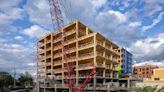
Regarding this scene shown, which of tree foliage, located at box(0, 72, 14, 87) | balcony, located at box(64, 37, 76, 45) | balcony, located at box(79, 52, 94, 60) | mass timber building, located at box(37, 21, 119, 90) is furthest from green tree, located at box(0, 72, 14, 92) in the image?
balcony, located at box(79, 52, 94, 60)

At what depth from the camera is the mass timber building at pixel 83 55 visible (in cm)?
9394

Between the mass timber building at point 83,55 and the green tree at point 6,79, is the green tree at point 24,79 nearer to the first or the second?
the green tree at point 6,79

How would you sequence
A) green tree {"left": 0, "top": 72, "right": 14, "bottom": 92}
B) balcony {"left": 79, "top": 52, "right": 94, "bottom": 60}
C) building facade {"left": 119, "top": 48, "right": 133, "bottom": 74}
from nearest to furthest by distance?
1. balcony {"left": 79, "top": 52, "right": 94, "bottom": 60}
2. building facade {"left": 119, "top": 48, "right": 133, "bottom": 74}
3. green tree {"left": 0, "top": 72, "right": 14, "bottom": 92}

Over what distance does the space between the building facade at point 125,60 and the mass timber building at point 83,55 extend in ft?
147

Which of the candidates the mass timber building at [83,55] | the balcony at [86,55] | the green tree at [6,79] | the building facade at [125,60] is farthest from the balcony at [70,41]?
the green tree at [6,79]

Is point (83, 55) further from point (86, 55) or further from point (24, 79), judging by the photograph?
point (24, 79)

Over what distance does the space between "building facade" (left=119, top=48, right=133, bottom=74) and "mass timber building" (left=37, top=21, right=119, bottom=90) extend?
4479 cm

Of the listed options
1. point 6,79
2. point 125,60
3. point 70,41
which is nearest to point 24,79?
point 6,79

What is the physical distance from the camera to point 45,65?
12950 cm

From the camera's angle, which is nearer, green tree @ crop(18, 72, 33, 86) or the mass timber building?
the mass timber building

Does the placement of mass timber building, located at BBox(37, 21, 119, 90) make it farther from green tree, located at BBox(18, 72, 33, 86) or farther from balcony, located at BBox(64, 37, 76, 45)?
green tree, located at BBox(18, 72, 33, 86)

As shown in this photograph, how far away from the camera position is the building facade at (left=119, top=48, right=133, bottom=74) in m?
157

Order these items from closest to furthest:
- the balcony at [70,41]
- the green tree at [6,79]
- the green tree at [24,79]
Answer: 1. the balcony at [70,41]
2. the green tree at [6,79]
3. the green tree at [24,79]

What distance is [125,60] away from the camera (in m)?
163
